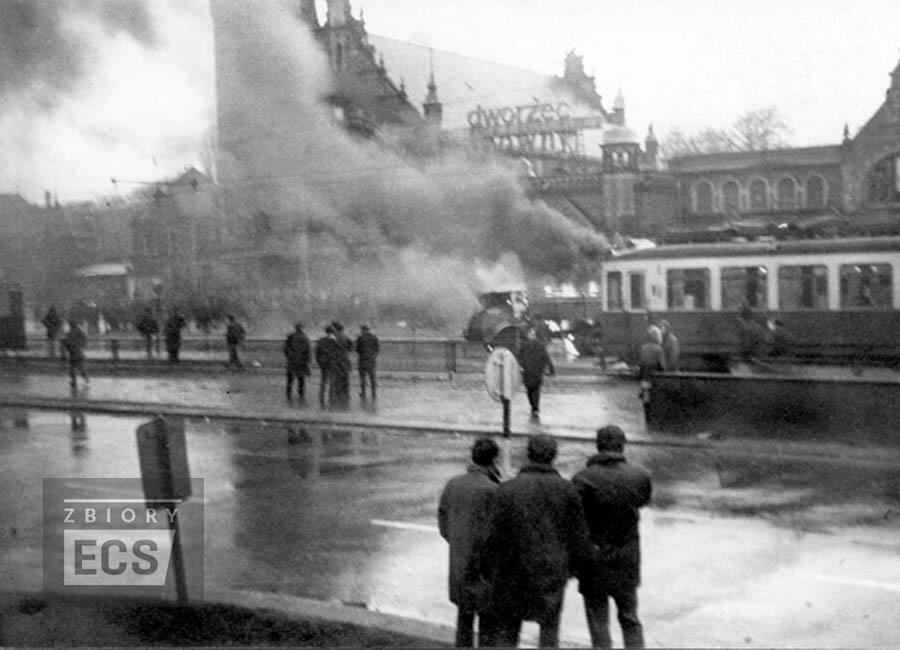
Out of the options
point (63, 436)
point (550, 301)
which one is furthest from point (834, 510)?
point (550, 301)

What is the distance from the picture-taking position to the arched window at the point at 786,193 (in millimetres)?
43750

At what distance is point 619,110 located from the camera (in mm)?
66062

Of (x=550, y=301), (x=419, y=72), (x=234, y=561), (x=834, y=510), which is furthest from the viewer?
(x=419, y=72)

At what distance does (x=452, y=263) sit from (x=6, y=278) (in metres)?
16.1

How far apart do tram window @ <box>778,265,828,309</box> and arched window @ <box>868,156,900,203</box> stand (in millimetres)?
21698

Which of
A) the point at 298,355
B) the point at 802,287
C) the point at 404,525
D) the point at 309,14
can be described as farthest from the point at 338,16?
the point at 404,525

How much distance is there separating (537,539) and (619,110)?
64.3 metres

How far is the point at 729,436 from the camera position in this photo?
45.4 feet

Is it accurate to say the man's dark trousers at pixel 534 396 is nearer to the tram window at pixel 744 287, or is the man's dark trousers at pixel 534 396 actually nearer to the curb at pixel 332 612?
the tram window at pixel 744 287

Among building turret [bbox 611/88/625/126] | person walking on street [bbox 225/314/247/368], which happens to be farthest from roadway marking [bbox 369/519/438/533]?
building turret [bbox 611/88/625/126]

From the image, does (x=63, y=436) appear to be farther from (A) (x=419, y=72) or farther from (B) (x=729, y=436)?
(A) (x=419, y=72)

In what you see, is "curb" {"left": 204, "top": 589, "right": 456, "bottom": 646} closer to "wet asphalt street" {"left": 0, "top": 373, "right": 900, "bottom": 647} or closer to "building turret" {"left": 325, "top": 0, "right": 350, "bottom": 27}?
"wet asphalt street" {"left": 0, "top": 373, "right": 900, "bottom": 647}

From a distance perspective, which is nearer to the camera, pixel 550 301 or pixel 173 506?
pixel 173 506

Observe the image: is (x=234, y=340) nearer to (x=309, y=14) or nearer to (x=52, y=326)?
(x=52, y=326)
